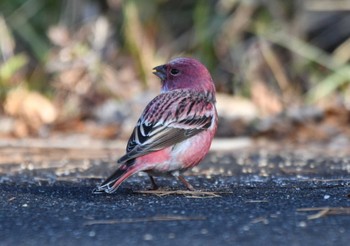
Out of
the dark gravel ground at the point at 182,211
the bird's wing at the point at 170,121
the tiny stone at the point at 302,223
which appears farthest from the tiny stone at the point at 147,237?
the bird's wing at the point at 170,121

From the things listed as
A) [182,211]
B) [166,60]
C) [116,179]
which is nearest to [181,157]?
[116,179]

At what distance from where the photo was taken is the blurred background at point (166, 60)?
8789 millimetres

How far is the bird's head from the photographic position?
520 centimetres

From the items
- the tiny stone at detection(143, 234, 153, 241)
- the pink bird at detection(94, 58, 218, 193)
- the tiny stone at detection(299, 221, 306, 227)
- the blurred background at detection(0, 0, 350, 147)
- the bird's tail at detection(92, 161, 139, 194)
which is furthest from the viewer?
the blurred background at detection(0, 0, 350, 147)

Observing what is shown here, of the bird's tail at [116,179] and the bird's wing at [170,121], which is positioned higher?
the bird's wing at [170,121]

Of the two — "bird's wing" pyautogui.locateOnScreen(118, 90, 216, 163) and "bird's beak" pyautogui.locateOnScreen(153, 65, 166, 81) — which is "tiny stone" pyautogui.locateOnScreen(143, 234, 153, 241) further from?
"bird's beak" pyautogui.locateOnScreen(153, 65, 166, 81)

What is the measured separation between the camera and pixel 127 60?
10.3m

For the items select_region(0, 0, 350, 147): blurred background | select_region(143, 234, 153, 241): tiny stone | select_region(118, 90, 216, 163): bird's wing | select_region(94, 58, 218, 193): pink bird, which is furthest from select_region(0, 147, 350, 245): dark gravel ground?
select_region(0, 0, 350, 147): blurred background

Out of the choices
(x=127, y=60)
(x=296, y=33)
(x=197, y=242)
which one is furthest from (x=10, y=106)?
(x=197, y=242)

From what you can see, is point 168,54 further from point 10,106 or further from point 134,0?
point 10,106

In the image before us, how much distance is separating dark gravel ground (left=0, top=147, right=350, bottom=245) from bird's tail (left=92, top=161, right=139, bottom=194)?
0.06 meters

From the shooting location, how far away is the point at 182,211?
3807mm

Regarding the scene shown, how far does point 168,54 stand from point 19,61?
2.33 meters

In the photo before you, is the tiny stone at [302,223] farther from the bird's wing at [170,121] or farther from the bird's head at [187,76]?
the bird's head at [187,76]
